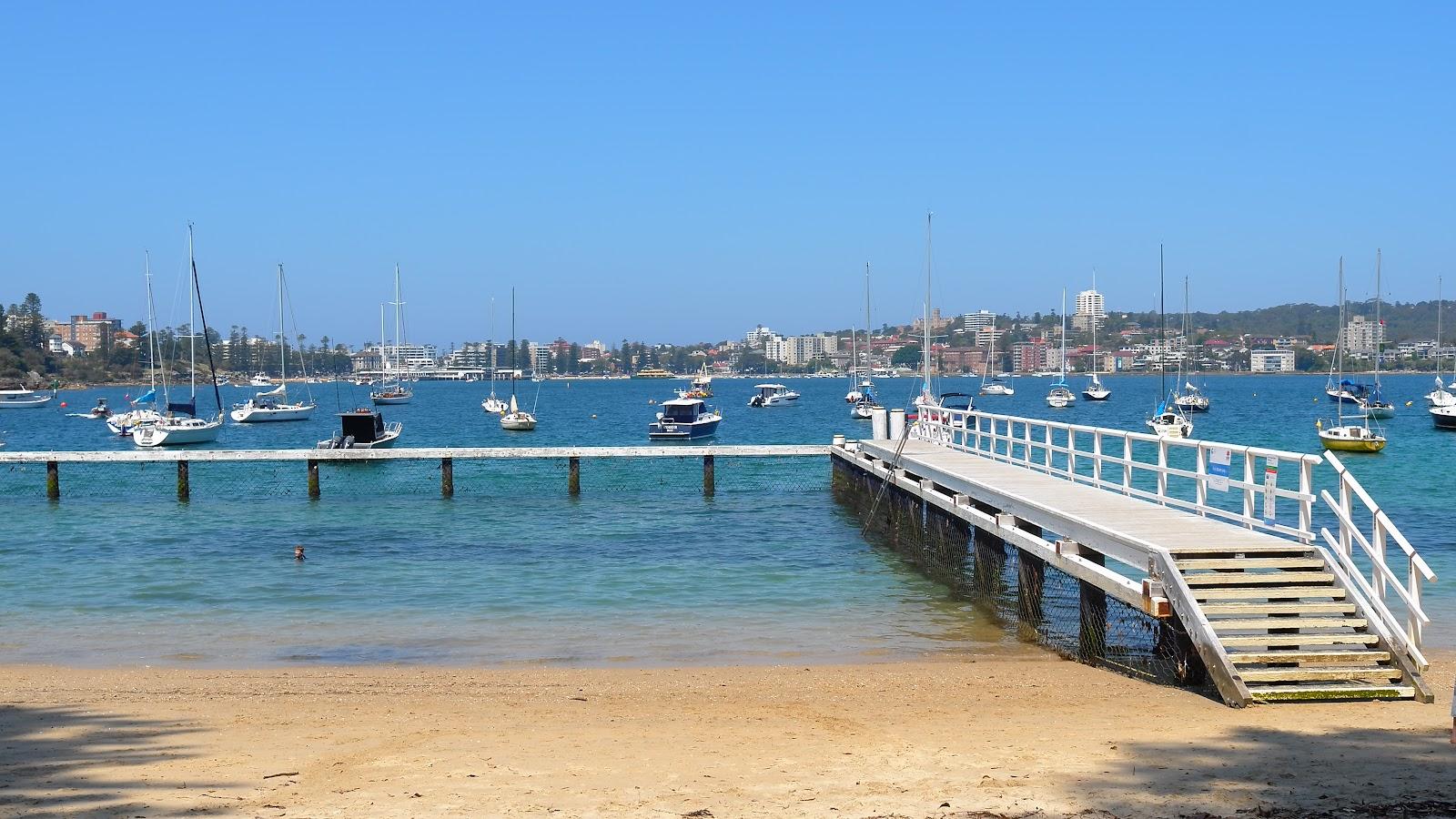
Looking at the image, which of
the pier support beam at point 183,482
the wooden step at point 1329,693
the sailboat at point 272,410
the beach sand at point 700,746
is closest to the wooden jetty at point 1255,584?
the wooden step at point 1329,693

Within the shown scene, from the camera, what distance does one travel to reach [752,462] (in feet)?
160

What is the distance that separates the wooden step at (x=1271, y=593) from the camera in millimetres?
12125

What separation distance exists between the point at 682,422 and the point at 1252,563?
5347cm

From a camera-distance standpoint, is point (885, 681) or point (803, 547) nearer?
point (885, 681)

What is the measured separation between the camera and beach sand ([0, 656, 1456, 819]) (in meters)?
8.64

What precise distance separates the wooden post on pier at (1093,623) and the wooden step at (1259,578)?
5.85ft

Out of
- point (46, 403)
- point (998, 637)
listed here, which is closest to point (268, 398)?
point (46, 403)

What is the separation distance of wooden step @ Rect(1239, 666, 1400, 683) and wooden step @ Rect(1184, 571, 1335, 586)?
1.06 meters

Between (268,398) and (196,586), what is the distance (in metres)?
77.3

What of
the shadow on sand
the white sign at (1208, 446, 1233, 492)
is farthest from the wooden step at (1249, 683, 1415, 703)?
the shadow on sand

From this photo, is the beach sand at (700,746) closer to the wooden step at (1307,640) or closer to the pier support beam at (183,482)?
the wooden step at (1307,640)

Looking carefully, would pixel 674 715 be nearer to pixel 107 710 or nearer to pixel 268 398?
pixel 107 710

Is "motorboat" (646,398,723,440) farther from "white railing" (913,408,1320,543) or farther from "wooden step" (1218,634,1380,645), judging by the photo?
"wooden step" (1218,634,1380,645)

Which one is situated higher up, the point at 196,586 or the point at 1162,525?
the point at 1162,525
